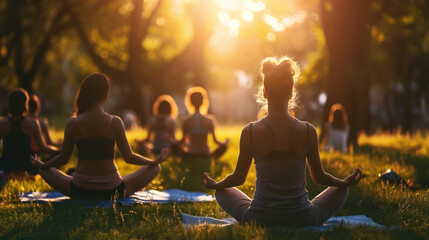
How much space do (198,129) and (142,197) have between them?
195 inches

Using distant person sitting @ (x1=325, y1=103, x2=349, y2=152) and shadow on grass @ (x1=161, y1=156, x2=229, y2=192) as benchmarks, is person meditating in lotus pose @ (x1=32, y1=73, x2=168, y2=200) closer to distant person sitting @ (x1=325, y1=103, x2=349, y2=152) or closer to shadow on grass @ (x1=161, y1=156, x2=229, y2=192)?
shadow on grass @ (x1=161, y1=156, x2=229, y2=192)

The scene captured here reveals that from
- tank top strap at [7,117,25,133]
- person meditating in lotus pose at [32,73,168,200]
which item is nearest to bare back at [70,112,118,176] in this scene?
person meditating in lotus pose at [32,73,168,200]

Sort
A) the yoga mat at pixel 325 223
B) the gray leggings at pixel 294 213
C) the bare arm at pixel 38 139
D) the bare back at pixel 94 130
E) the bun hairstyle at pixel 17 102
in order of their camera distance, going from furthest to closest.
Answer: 1. the bare arm at pixel 38 139
2. the bun hairstyle at pixel 17 102
3. the bare back at pixel 94 130
4. the yoga mat at pixel 325 223
5. the gray leggings at pixel 294 213

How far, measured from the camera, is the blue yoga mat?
21.6ft

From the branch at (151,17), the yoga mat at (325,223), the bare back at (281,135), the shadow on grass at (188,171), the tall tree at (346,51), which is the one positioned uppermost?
the branch at (151,17)

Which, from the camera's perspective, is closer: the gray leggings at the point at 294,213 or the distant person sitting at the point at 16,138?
the gray leggings at the point at 294,213

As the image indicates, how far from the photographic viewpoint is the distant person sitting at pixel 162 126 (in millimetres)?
12602

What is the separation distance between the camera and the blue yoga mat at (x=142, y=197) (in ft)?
21.6

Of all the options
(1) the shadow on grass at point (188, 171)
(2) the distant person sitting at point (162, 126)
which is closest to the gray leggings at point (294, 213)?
(1) the shadow on grass at point (188, 171)

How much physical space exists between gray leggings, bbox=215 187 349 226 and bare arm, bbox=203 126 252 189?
22 cm

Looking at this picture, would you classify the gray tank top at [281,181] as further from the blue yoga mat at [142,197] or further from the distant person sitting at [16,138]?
the distant person sitting at [16,138]

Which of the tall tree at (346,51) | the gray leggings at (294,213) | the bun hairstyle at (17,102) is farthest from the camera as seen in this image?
the tall tree at (346,51)

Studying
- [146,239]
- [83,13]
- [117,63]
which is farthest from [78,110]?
[117,63]

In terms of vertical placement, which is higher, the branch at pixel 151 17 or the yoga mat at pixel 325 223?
the branch at pixel 151 17
